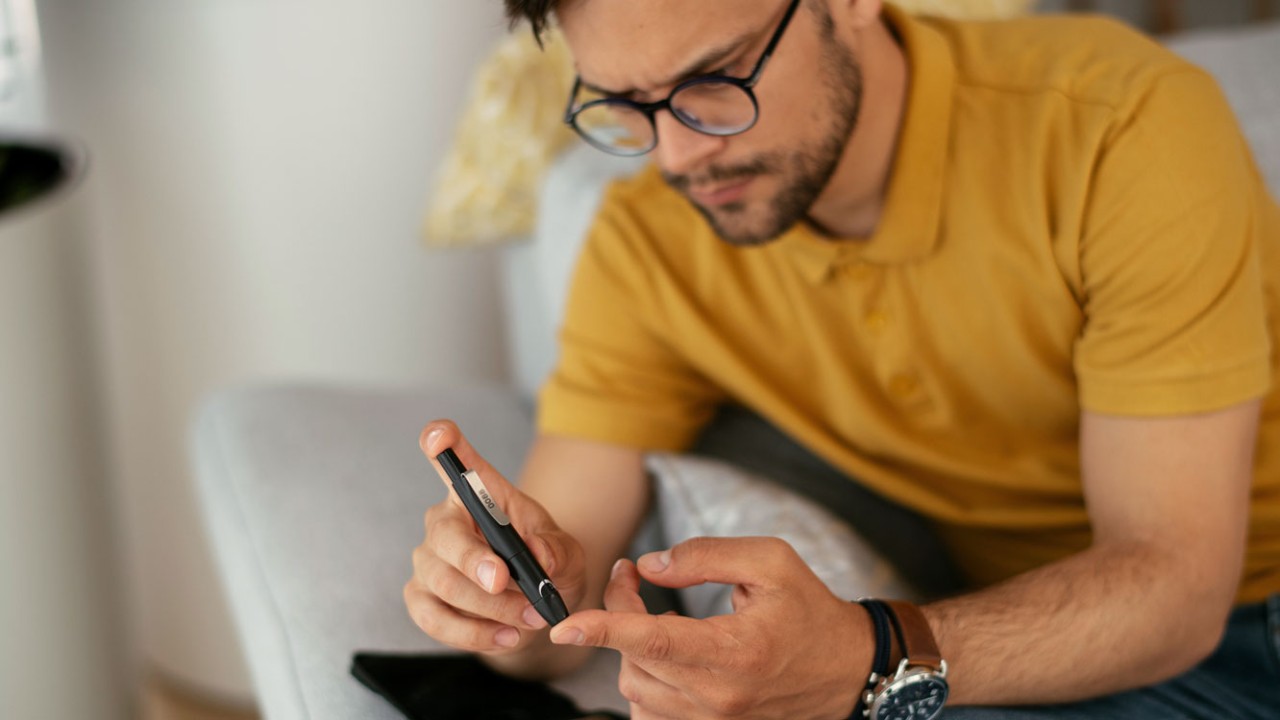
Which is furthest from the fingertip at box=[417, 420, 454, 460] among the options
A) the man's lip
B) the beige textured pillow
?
the beige textured pillow

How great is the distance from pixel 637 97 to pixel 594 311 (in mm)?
317

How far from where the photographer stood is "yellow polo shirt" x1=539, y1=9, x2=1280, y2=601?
3.51 ft

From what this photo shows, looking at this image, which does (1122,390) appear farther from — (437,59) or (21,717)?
(21,717)

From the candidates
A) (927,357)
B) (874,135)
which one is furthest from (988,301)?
(874,135)

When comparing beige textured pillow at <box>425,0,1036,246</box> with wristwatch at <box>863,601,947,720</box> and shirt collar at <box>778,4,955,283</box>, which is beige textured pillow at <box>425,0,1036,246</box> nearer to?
shirt collar at <box>778,4,955,283</box>

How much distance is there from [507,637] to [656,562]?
162mm

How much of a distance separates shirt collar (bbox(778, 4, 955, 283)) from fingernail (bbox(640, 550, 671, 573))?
0.47 meters

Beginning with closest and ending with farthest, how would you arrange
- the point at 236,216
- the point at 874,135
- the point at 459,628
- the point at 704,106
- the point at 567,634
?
the point at 567,634, the point at 459,628, the point at 704,106, the point at 874,135, the point at 236,216

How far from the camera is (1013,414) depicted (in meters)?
1.26

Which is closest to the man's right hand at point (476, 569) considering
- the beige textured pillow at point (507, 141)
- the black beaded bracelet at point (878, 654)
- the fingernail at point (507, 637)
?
the fingernail at point (507, 637)

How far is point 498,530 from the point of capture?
906mm

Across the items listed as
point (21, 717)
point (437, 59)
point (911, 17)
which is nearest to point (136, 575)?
point (21, 717)

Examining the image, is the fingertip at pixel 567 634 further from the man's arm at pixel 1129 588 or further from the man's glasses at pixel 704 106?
the man's glasses at pixel 704 106

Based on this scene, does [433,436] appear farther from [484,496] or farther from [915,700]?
[915,700]
